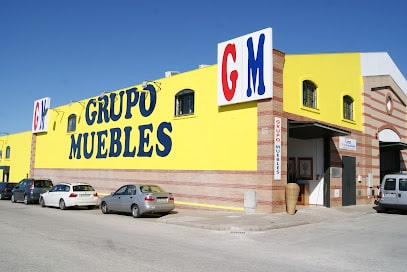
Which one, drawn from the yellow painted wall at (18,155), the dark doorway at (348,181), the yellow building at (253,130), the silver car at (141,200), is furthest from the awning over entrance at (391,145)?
the yellow painted wall at (18,155)

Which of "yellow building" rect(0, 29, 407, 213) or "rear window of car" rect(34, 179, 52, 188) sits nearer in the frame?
"yellow building" rect(0, 29, 407, 213)

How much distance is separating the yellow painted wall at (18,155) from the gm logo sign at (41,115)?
2402 mm

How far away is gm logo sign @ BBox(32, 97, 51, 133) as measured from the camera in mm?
35000

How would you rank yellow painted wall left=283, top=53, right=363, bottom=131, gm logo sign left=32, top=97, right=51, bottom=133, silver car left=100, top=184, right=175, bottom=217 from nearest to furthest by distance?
1. silver car left=100, top=184, right=175, bottom=217
2. yellow painted wall left=283, top=53, right=363, bottom=131
3. gm logo sign left=32, top=97, right=51, bottom=133

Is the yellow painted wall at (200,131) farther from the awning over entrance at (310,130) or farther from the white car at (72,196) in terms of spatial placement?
the white car at (72,196)

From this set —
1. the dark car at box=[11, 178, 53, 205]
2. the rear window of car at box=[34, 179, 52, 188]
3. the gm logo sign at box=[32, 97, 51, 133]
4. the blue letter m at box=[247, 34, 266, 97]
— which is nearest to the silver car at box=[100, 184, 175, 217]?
the blue letter m at box=[247, 34, 266, 97]

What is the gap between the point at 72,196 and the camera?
20656 mm

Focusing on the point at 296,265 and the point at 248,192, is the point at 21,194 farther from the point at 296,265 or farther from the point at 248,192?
the point at 296,265

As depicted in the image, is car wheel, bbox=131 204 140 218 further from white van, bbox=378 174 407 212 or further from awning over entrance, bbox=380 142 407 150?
awning over entrance, bbox=380 142 407 150

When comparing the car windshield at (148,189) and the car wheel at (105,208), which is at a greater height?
the car windshield at (148,189)

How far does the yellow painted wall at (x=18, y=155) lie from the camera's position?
1529 inches

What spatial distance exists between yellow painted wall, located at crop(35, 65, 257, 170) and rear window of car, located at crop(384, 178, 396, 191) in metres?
7.27

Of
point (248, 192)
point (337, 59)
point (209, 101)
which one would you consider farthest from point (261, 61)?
point (337, 59)

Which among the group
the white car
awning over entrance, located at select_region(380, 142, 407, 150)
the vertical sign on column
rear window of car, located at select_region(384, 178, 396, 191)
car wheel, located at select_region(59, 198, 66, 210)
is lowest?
car wheel, located at select_region(59, 198, 66, 210)
